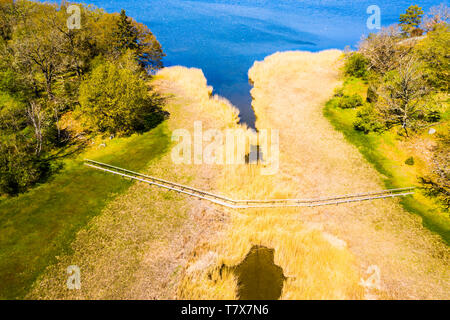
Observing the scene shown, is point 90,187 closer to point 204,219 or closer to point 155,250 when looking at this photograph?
point 155,250

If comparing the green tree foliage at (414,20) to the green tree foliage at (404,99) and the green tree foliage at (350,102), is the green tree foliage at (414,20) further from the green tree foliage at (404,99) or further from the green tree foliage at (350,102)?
the green tree foliage at (350,102)

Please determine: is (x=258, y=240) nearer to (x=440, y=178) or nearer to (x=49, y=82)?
(x=440, y=178)

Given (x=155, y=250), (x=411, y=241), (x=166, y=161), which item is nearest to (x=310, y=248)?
(x=411, y=241)

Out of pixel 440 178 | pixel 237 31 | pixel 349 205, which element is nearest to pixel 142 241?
pixel 349 205

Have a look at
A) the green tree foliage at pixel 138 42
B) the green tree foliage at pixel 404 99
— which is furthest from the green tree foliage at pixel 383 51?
the green tree foliage at pixel 138 42

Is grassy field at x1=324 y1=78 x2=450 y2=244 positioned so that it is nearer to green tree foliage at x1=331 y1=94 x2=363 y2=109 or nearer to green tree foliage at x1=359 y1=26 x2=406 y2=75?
green tree foliage at x1=331 y1=94 x2=363 y2=109

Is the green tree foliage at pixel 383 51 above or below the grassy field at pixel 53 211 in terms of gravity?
above

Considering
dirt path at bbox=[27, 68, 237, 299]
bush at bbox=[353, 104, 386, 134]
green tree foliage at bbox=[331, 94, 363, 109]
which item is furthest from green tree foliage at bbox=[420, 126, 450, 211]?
dirt path at bbox=[27, 68, 237, 299]
